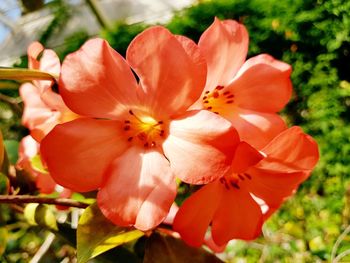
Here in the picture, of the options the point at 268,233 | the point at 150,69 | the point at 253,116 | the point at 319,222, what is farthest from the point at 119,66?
the point at 319,222

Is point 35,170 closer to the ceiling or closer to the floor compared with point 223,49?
closer to the floor

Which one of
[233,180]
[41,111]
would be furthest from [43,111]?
[233,180]

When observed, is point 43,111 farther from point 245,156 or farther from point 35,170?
point 245,156

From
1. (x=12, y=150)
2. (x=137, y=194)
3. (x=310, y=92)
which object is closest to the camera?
(x=137, y=194)

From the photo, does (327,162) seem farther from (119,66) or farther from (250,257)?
(119,66)

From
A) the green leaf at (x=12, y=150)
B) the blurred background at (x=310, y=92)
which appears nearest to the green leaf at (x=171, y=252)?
the green leaf at (x=12, y=150)
